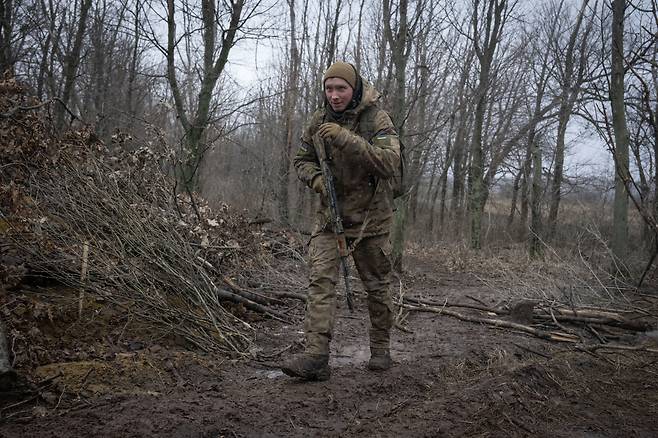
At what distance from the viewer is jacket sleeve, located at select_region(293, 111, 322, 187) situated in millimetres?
3846

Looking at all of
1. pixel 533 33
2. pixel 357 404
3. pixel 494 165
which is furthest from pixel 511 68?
pixel 357 404

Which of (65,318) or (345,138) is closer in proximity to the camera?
(345,138)

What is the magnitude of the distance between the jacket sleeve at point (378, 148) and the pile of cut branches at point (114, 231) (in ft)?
6.81

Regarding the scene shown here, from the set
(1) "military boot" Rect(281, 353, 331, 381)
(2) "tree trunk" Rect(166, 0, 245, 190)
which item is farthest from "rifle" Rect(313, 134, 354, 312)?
(2) "tree trunk" Rect(166, 0, 245, 190)

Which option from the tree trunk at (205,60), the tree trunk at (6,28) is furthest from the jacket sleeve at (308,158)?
the tree trunk at (6,28)

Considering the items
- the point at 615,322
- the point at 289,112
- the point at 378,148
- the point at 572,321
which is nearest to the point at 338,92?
the point at 378,148

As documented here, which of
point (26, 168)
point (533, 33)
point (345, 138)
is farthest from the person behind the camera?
point (533, 33)

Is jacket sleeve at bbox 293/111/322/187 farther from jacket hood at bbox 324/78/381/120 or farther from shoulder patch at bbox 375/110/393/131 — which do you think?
shoulder patch at bbox 375/110/393/131

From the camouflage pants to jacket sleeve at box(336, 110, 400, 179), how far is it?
55 cm

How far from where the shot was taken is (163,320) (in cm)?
457

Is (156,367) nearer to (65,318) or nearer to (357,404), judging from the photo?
(65,318)

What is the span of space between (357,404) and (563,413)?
1.26 metres

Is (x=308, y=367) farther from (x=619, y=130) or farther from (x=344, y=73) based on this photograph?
(x=619, y=130)

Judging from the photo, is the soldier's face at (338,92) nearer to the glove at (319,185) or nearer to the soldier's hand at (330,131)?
the soldier's hand at (330,131)
